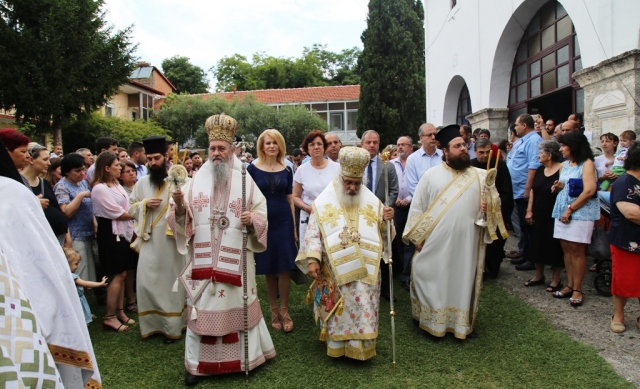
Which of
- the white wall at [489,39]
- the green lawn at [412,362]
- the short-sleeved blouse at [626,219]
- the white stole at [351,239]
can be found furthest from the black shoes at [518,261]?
the white stole at [351,239]

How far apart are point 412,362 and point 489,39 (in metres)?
10.0

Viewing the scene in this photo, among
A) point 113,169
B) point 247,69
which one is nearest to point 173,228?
point 113,169

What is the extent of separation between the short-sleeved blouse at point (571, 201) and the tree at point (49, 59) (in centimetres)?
1851

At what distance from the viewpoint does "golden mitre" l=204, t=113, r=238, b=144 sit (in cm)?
401

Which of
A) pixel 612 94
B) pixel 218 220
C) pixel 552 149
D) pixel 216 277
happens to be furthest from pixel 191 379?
pixel 612 94

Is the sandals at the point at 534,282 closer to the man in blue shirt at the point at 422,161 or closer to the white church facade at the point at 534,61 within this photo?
the man in blue shirt at the point at 422,161

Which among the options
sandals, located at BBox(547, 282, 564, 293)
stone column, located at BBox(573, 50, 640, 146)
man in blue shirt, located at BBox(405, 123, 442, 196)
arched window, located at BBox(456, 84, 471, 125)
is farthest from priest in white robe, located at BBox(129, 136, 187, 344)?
arched window, located at BBox(456, 84, 471, 125)

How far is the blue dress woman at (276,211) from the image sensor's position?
4.86 meters

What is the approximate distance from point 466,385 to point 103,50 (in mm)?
21007

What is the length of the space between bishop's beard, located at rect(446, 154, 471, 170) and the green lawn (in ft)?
5.32

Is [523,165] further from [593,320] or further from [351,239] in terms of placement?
[351,239]

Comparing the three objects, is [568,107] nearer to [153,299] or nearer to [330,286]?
[330,286]

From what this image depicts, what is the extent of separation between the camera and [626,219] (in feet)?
14.6

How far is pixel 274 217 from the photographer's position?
4918mm
